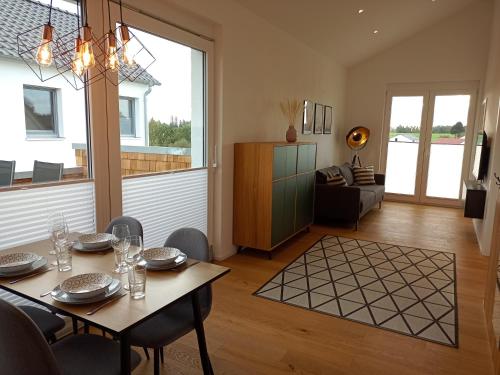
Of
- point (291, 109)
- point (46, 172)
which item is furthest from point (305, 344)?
point (291, 109)

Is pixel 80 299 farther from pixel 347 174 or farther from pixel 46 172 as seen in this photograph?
pixel 347 174

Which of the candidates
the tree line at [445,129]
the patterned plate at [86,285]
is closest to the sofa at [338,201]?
the tree line at [445,129]

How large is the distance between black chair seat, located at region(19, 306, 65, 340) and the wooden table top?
299mm

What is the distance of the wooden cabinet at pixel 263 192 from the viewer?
3.90 m

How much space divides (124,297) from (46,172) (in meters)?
1.29

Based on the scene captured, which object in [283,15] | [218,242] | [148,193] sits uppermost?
[283,15]

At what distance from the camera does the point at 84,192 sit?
255 centimetres

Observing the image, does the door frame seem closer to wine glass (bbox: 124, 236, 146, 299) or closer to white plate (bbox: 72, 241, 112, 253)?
white plate (bbox: 72, 241, 112, 253)

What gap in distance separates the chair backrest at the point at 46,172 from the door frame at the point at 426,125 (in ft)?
21.7

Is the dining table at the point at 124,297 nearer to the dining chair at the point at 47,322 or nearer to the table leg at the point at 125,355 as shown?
the table leg at the point at 125,355

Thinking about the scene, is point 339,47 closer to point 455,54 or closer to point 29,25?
point 455,54

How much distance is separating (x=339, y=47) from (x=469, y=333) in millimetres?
4846

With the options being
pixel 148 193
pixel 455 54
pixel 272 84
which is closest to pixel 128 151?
pixel 148 193

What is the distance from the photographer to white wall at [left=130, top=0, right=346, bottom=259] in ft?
11.2
